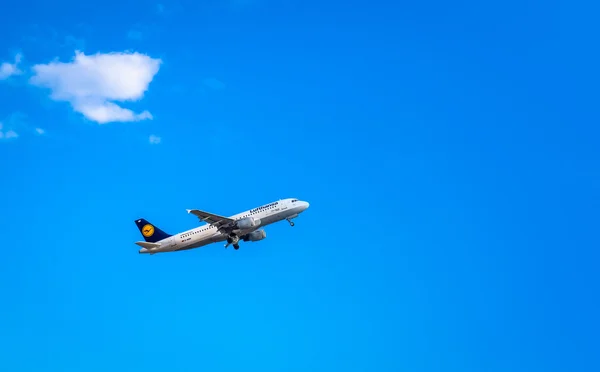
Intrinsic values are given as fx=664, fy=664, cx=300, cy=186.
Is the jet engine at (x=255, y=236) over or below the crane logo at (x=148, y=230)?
below

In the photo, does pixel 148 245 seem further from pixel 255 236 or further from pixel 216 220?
pixel 255 236

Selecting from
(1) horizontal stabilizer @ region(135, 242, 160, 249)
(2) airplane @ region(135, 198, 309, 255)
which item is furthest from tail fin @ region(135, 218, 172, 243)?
(1) horizontal stabilizer @ region(135, 242, 160, 249)

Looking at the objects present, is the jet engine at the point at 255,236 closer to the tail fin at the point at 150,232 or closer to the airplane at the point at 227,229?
the airplane at the point at 227,229

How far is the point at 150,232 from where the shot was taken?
10738 cm

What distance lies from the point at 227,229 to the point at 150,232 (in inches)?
576

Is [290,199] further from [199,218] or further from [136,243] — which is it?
[136,243]

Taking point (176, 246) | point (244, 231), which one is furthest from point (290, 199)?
point (176, 246)

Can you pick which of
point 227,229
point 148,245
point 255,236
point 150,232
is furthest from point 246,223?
point 150,232

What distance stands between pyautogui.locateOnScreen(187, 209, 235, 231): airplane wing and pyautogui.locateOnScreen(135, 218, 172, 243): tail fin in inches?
384

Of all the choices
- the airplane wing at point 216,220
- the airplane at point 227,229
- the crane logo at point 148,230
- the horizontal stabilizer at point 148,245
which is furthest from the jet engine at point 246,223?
the crane logo at point 148,230

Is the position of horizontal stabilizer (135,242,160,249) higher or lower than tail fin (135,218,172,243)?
lower

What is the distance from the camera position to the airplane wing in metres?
96.7

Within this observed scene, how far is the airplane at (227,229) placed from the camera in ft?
326

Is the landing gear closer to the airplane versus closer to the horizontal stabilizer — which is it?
the airplane
